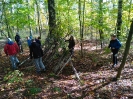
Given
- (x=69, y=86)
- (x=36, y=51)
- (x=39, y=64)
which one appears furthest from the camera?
(x=39, y=64)

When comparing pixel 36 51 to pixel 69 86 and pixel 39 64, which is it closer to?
pixel 39 64

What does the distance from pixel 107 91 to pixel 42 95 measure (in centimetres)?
252

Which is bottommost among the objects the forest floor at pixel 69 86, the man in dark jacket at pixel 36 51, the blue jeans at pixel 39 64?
the forest floor at pixel 69 86

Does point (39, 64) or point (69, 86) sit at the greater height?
point (39, 64)

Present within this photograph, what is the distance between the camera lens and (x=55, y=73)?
10.3 meters

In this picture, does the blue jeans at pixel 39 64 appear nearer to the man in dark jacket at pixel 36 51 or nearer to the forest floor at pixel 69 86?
the man in dark jacket at pixel 36 51

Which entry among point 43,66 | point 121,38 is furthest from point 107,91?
point 121,38

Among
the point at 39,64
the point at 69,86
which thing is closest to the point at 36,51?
the point at 39,64

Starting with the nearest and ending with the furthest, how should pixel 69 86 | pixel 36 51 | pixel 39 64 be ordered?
pixel 69 86, pixel 36 51, pixel 39 64

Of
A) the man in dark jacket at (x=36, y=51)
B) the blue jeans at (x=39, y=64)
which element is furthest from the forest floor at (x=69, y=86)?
the man in dark jacket at (x=36, y=51)

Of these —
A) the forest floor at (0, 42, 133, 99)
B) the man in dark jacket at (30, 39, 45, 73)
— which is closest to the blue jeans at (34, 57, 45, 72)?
the man in dark jacket at (30, 39, 45, 73)

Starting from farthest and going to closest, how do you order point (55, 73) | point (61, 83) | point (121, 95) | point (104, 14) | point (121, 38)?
point (104, 14) → point (121, 38) → point (55, 73) → point (61, 83) → point (121, 95)

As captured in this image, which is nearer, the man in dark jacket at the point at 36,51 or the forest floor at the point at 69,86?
the forest floor at the point at 69,86

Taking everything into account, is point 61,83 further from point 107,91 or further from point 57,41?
point 57,41
